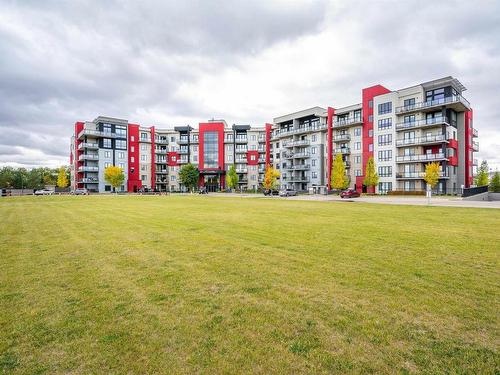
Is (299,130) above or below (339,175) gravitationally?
above

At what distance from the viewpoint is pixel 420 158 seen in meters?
54.8

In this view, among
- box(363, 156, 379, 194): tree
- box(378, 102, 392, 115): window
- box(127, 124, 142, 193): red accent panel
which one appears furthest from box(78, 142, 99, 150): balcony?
box(378, 102, 392, 115): window

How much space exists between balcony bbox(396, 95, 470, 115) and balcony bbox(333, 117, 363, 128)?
8.94 m

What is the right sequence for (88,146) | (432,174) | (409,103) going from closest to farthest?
(432,174)
(409,103)
(88,146)

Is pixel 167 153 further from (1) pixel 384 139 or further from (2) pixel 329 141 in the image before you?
(1) pixel 384 139

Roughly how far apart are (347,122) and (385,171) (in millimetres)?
14977

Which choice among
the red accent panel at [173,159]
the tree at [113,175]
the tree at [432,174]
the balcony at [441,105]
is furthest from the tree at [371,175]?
the tree at [113,175]

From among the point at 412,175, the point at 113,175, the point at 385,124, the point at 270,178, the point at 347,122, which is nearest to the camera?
the point at 412,175

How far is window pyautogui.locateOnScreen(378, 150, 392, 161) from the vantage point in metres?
60.1

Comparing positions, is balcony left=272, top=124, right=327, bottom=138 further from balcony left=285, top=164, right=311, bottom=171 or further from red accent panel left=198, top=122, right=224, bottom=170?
red accent panel left=198, top=122, right=224, bottom=170

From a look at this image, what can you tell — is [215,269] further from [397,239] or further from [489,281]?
[397,239]

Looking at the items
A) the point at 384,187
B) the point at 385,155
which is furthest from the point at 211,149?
the point at 384,187

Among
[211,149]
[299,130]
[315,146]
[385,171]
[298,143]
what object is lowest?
[385,171]

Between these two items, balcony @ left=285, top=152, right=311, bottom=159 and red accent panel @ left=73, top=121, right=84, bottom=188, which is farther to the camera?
red accent panel @ left=73, top=121, right=84, bottom=188
